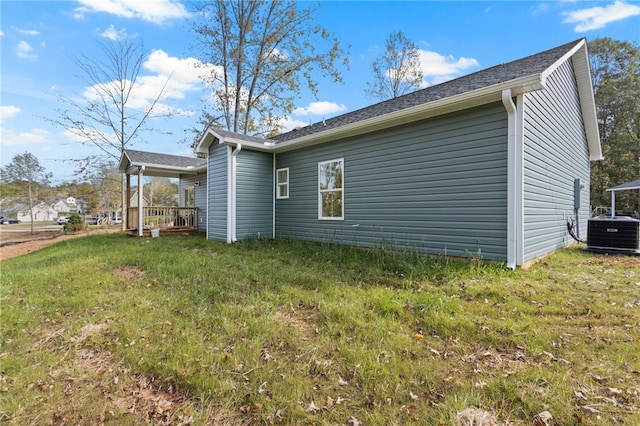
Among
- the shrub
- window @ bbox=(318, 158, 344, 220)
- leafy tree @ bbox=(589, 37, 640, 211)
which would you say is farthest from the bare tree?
leafy tree @ bbox=(589, 37, 640, 211)

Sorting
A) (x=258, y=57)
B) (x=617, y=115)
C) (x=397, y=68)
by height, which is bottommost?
(x=617, y=115)

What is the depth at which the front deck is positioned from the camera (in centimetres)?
1139

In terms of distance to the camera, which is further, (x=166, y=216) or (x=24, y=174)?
(x=24, y=174)

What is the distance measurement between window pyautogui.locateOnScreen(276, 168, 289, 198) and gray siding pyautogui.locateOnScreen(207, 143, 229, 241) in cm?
168

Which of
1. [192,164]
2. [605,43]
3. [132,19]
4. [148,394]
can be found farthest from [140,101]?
[605,43]

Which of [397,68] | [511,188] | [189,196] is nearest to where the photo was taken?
[511,188]

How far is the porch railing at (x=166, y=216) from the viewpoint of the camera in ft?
38.2

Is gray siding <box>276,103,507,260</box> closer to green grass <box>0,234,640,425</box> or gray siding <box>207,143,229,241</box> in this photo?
green grass <box>0,234,640,425</box>

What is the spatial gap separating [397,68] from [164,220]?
18.2 meters

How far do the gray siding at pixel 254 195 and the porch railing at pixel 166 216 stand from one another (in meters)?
4.64

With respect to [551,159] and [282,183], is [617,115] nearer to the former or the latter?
[551,159]

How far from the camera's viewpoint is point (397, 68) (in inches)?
816

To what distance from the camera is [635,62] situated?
19328mm

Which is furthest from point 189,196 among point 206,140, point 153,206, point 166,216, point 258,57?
point 258,57
